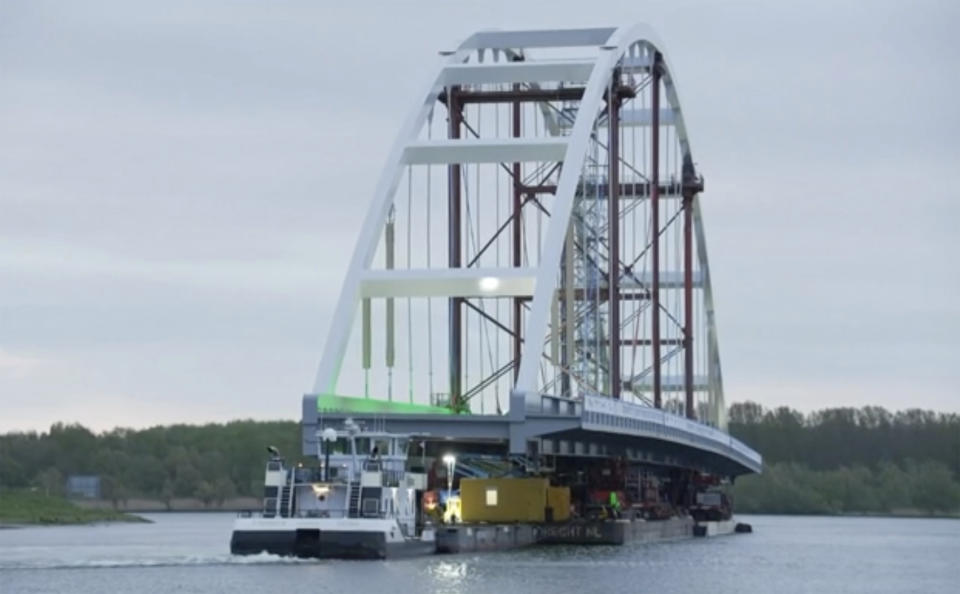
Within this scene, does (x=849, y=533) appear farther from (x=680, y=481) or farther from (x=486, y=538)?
(x=486, y=538)

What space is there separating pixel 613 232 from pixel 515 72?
14.1 metres

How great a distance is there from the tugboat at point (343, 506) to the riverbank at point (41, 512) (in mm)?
77201

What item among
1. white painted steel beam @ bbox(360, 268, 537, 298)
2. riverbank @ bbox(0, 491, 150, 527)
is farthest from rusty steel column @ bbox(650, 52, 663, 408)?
riverbank @ bbox(0, 491, 150, 527)

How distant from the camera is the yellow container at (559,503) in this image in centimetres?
10444

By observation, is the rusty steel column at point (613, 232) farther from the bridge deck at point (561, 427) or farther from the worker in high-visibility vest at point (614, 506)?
the worker in high-visibility vest at point (614, 506)

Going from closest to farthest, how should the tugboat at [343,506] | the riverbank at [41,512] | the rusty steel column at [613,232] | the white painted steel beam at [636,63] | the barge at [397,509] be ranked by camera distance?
the tugboat at [343,506]
the barge at [397,509]
the rusty steel column at [613,232]
the white painted steel beam at [636,63]
the riverbank at [41,512]

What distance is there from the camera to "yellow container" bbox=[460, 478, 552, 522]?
3991 inches

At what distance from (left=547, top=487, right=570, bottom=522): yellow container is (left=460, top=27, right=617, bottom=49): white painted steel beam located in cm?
1804

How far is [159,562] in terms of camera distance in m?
89.6

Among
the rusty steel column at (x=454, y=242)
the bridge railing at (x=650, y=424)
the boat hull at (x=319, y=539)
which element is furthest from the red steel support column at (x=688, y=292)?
the boat hull at (x=319, y=539)

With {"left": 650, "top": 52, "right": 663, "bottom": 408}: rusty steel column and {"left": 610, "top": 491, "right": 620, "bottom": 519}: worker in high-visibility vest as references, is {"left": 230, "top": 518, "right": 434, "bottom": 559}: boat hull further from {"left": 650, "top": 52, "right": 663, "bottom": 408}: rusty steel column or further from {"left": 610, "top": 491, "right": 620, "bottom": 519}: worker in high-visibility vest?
{"left": 650, "top": 52, "right": 663, "bottom": 408}: rusty steel column

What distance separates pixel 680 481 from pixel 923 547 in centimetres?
1324

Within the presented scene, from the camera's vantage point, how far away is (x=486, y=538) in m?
95.8

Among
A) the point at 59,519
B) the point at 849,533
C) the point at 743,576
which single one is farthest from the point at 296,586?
the point at 59,519
